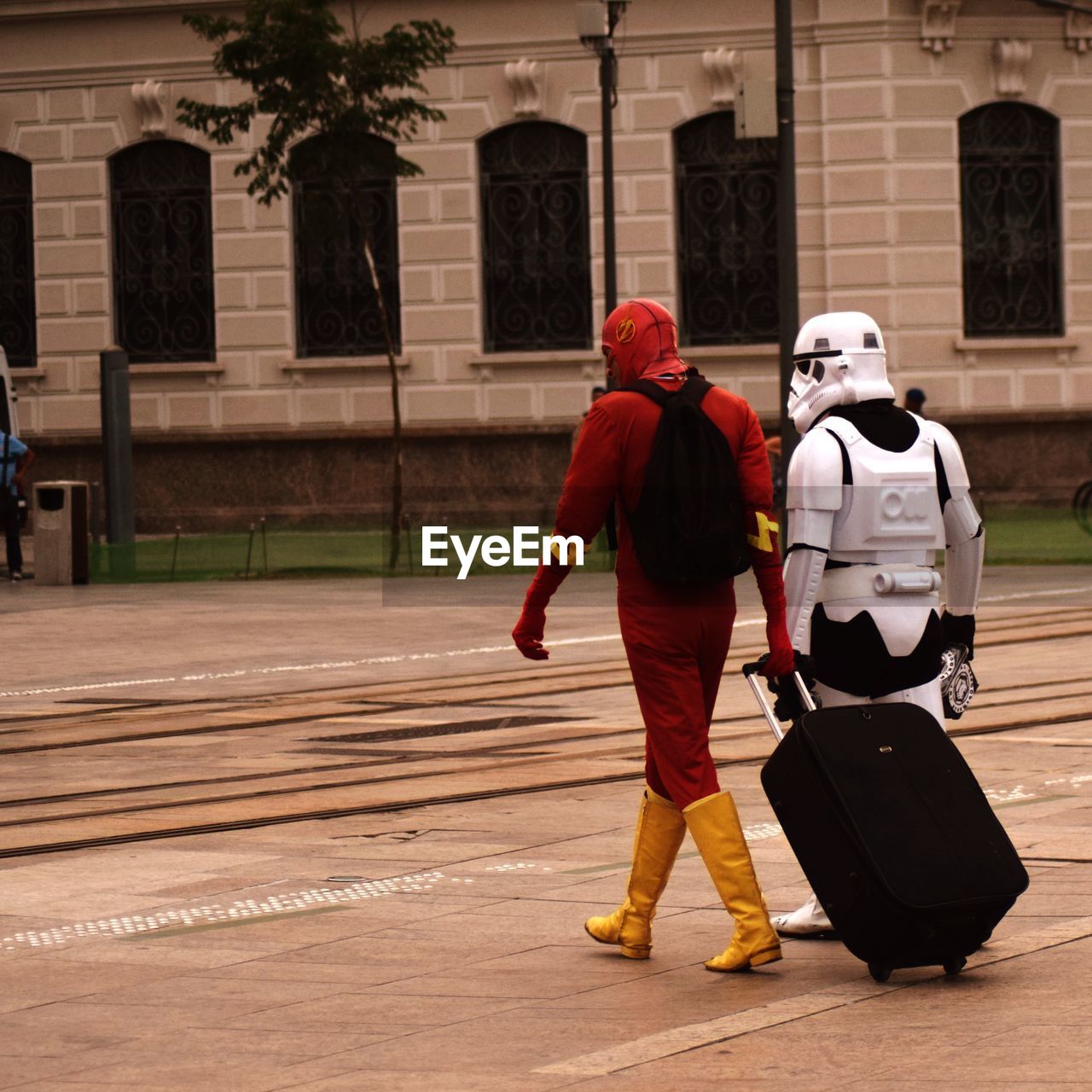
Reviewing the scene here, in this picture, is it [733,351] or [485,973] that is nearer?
[485,973]

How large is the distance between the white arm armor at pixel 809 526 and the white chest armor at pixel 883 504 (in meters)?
0.05

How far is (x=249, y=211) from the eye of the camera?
1218 inches

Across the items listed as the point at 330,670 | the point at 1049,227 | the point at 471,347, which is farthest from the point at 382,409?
the point at 330,670

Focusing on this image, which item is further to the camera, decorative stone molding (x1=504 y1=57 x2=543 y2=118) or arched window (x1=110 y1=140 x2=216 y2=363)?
arched window (x1=110 y1=140 x2=216 y2=363)

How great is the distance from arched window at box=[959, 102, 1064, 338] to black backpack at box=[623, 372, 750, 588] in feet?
78.5

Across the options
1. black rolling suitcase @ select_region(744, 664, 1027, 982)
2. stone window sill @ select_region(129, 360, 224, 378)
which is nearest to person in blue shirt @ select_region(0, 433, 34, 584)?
stone window sill @ select_region(129, 360, 224, 378)

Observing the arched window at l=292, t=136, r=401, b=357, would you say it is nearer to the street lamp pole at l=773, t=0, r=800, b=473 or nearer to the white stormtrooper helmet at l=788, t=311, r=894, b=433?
the street lamp pole at l=773, t=0, r=800, b=473

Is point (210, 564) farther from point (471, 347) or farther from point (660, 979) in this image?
point (660, 979)

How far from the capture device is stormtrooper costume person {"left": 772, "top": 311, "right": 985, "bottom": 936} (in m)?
6.59

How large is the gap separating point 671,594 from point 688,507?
0.79 feet

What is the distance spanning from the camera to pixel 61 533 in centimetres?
2309

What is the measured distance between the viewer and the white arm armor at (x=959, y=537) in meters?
6.76

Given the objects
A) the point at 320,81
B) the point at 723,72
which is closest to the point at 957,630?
the point at 320,81

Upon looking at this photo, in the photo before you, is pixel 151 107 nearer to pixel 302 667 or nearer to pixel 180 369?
pixel 180 369
